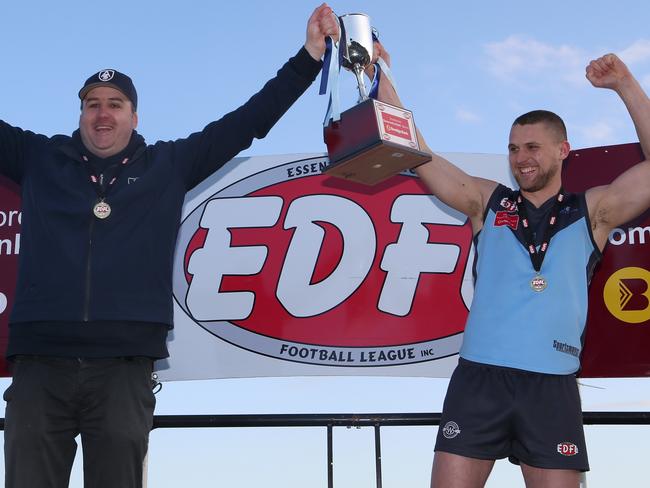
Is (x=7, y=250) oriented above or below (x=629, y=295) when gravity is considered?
above

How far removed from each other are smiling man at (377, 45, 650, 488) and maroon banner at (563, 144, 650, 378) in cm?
163

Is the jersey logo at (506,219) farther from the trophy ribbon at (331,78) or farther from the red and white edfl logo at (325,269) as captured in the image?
the red and white edfl logo at (325,269)

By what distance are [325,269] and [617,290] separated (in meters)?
1.75

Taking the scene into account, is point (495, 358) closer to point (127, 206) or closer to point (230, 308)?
point (127, 206)

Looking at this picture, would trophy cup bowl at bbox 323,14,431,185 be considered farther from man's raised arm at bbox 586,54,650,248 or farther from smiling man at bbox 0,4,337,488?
man's raised arm at bbox 586,54,650,248

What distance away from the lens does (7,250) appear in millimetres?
5223

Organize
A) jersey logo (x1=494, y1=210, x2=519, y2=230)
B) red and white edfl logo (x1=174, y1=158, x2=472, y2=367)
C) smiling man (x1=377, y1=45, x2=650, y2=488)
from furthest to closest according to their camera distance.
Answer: red and white edfl logo (x1=174, y1=158, x2=472, y2=367), jersey logo (x1=494, y1=210, x2=519, y2=230), smiling man (x1=377, y1=45, x2=650, y2=488)

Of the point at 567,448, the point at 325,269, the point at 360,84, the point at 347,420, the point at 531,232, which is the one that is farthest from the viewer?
the point at 325,269

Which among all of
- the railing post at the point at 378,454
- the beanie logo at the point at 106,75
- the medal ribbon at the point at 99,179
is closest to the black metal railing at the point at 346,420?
the railing post at the point at 378,454

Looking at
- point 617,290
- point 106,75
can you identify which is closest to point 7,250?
point 106,75

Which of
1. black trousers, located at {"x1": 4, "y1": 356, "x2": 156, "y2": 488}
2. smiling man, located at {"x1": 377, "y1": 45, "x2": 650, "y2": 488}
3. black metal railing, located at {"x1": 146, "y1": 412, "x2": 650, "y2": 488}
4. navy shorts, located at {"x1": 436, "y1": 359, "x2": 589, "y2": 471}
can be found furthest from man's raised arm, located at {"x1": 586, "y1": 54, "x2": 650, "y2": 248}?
black trousers, located at {"x1": 4, "y1": 356, "x2": 156, "y2": 488}

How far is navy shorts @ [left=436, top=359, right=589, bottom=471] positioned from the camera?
3.13 metres

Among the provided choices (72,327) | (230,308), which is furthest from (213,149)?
(230,308)

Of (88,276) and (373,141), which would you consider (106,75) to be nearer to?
(88,276)
